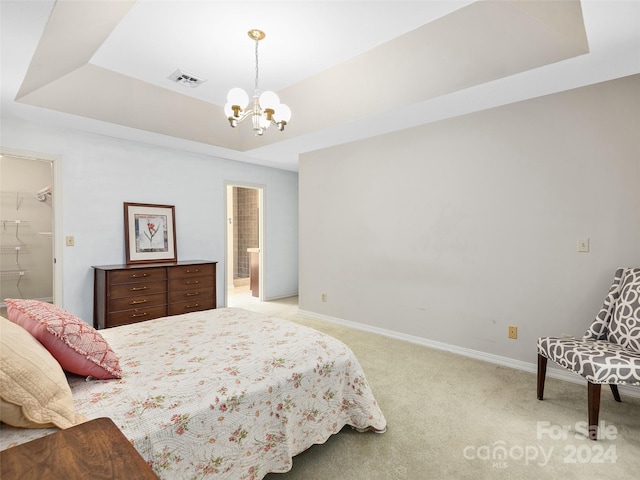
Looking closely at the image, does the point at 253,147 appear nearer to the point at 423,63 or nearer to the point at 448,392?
the point at 423,63

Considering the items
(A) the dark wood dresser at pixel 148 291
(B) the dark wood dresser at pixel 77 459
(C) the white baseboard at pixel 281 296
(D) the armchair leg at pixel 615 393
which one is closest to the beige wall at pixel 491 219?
(D) the armchair leg at pixel 615 393

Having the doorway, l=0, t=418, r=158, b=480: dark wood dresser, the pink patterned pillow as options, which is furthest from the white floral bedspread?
the doorway

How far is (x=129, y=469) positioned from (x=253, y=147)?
4.22 meters

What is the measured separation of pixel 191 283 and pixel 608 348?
3976mm

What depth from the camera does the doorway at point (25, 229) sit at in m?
5.22

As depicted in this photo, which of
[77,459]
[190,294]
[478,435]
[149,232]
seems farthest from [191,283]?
[77,459]

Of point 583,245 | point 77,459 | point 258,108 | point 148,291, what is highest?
point 258,108

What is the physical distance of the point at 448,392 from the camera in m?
2.54

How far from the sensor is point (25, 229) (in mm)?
5410

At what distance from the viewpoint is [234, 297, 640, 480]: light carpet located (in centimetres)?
172

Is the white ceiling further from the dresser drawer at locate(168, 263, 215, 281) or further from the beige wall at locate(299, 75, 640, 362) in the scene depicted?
the dresser drawer at locate(168, 263, 215, 281)

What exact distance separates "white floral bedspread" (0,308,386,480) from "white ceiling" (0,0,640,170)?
6.08 ft

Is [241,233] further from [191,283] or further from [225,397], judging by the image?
[225,397]

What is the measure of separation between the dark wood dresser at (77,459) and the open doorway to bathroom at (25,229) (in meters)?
5.51
